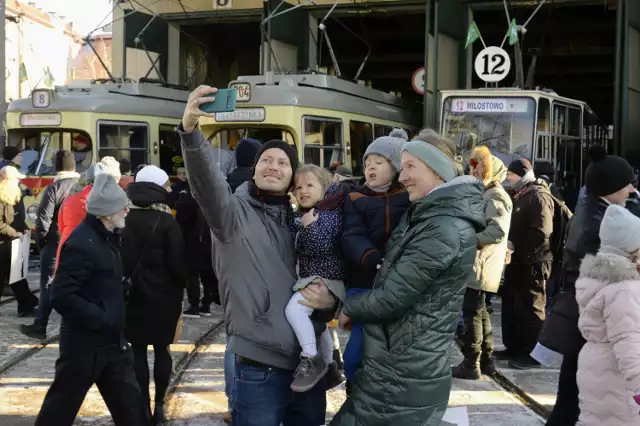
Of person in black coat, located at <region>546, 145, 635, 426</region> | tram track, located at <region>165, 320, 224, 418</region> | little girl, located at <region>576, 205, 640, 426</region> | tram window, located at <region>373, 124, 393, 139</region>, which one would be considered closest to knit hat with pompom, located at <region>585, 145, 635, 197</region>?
person in black coat, located at <region>546, 145, 635, 426</region>

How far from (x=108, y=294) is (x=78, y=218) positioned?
210cm

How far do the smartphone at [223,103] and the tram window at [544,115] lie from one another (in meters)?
10.4

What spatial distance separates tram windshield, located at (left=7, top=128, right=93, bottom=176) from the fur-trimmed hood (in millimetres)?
11194

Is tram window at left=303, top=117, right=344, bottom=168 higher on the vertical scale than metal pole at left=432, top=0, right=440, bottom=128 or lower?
lower

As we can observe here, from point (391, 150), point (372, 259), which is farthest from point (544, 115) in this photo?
point (372, 259)

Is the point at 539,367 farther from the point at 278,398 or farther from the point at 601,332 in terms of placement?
the point at 278,398

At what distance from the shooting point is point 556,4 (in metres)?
19.1

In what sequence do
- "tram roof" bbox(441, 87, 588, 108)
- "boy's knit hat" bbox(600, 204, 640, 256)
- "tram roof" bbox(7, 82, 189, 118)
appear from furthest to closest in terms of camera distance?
1. "tram roof" bbox(7, 82, 189, 118)
2. "tram roof" bbox(441, 87, 588, 108)
3. "boy's knit hat" bbox(600, 204, 640, 256)

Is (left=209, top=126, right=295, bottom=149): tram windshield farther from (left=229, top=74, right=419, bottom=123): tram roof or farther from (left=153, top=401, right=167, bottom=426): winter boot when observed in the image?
(left=153, top=401, right=167, bottom=426): winter boot

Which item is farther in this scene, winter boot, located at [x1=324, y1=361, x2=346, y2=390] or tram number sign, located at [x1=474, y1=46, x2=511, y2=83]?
tram number sign, located at [x1=474, y1=46, x2=511, y2=83]

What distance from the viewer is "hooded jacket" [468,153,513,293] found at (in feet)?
21.3

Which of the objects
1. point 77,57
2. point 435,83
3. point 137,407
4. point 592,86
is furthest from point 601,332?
point 77,57

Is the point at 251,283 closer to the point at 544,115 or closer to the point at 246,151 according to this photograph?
the point at 246,151

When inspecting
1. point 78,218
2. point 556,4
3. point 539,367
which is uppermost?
point 556,4
